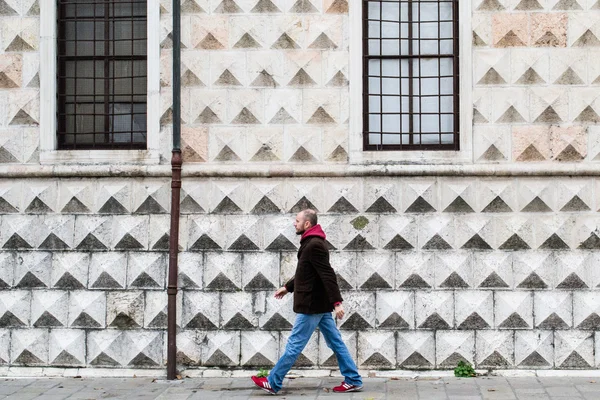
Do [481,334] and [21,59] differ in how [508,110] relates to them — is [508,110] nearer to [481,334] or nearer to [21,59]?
[481,334]

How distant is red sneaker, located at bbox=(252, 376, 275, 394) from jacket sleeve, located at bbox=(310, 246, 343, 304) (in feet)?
3.79

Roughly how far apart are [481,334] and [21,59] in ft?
21.2

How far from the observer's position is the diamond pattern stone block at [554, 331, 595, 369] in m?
12.6

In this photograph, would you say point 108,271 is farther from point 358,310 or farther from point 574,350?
point 574,350

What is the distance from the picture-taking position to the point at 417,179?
42.1 ft

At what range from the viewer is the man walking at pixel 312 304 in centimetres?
1146

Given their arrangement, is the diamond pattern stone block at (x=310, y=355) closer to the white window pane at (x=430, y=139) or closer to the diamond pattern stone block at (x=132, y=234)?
the diamond pattern stone block at (x=132, y=234)

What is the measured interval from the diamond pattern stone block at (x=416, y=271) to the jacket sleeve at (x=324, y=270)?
1.52 metres

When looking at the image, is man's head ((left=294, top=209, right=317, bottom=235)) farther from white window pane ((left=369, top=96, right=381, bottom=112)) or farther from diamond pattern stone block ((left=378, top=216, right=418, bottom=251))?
white window pane ((left=369, top=96, right=381, bottom=112))

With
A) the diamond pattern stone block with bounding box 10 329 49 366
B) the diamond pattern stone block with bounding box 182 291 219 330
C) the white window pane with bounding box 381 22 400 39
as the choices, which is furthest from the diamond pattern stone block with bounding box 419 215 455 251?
the diamond pattern stone block with bounding box 10 329 49 366

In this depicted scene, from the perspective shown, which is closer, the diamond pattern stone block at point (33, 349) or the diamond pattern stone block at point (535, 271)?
the diamond pattern stone block at point (535, 271)

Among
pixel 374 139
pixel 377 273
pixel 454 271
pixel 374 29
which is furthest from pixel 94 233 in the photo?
pixel 454 271

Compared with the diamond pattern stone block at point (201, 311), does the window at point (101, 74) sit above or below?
above

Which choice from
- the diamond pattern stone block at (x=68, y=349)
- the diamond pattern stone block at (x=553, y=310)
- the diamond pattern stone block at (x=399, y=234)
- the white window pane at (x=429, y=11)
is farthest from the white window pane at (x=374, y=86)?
the diamond pattern stone block at (x=68, y=349)
